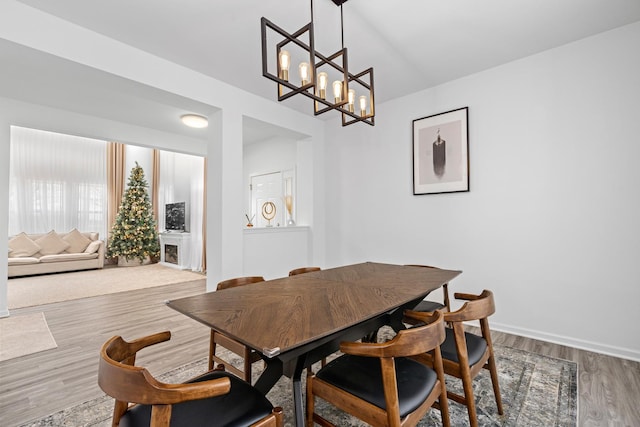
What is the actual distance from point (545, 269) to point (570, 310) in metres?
0.40

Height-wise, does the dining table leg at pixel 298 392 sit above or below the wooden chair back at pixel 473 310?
below

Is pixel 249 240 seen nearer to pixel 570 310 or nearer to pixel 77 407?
pixel 77 407

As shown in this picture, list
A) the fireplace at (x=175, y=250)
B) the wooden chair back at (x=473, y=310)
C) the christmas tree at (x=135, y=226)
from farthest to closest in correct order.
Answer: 1. the christmas tree at (x=135, y=226)
2. the fireplace at (x=175, y=250)
3. the wooden chair back at (x=473, y=310)

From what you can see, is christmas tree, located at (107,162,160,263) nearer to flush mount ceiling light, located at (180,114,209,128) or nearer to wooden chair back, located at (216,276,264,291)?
flush mount ceiling light, located at (180,114,209,128)

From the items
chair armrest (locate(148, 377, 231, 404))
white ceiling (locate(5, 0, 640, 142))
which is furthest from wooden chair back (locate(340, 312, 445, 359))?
white ceiling (locate(5, 0, 640, 142))

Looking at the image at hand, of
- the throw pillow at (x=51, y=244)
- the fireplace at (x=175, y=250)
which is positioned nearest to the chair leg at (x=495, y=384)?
the fireplace at (x=175, y=250)

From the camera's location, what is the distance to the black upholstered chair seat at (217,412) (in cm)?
103

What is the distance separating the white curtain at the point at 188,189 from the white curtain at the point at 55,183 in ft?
4.65

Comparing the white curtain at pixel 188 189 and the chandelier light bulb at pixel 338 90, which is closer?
the chandelier light bulb at pixel 338 90

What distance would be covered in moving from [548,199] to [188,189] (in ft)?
25.9

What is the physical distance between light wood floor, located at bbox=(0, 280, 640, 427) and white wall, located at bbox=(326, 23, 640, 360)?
39 centimetres

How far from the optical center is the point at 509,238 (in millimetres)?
3025

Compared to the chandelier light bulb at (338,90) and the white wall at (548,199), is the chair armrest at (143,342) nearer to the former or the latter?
the chandelier light bulb at (338,90)

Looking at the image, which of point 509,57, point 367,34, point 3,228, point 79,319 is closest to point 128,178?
point 3,228
